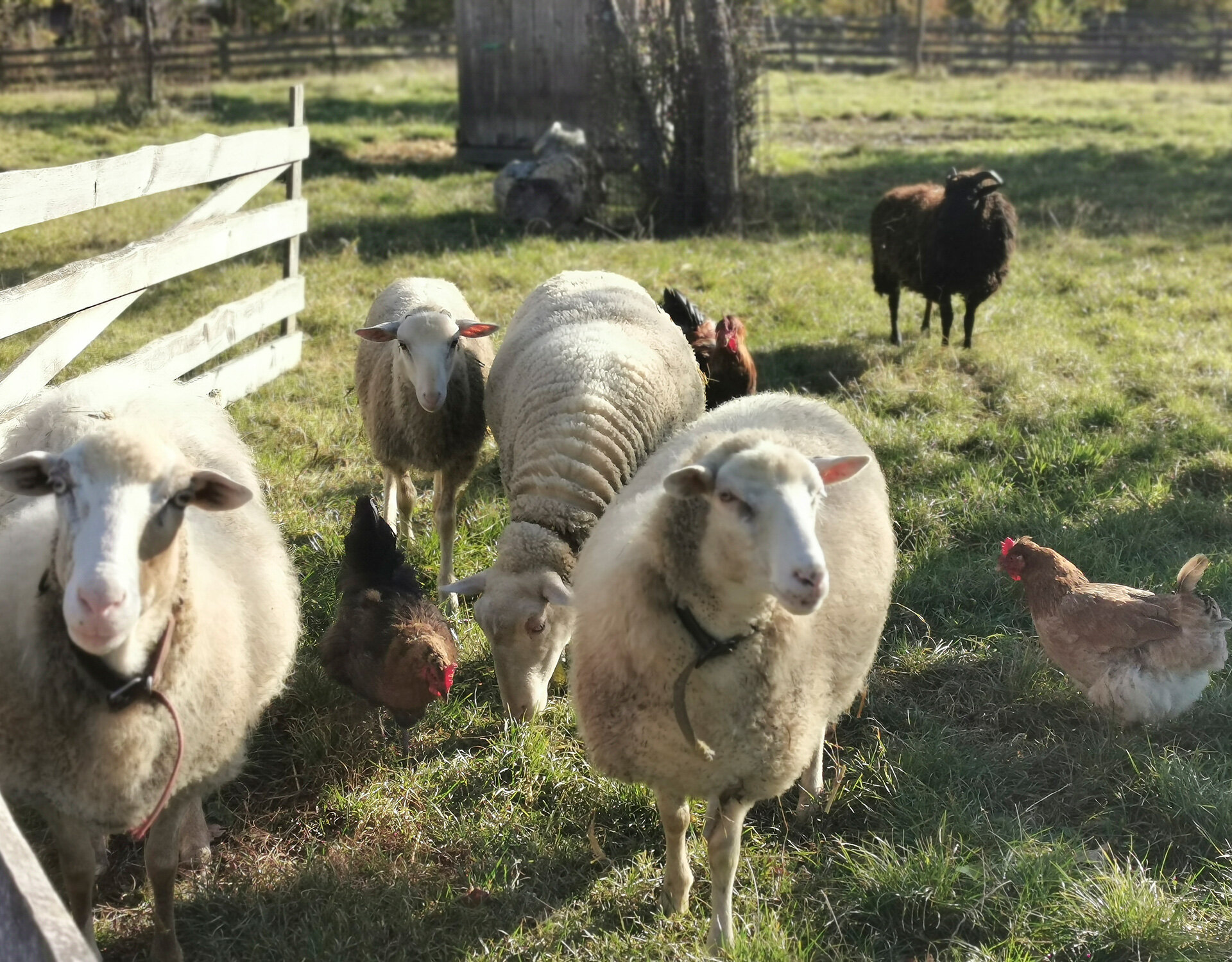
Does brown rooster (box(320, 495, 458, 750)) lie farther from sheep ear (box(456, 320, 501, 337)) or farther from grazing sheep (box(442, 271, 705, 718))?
sheep ear (box(456, 320, 501, 337))

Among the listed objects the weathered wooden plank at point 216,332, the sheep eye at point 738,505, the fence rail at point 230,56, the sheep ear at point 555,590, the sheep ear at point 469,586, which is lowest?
the sheep ear at point 469,586

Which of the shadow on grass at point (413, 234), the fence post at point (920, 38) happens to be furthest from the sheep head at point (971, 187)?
the fence post at point (920, 38)

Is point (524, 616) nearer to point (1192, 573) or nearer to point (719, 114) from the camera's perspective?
point (1192, 573)

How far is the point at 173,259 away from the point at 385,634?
3.00 m

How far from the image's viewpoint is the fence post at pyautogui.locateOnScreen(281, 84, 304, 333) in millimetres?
7102

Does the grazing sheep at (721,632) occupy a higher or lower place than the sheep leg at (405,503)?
higher

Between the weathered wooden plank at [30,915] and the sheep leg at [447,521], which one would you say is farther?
the sheep leg at [447,521]

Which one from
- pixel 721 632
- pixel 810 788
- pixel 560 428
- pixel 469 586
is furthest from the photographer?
pixel 560 428

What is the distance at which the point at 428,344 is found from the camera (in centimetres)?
446

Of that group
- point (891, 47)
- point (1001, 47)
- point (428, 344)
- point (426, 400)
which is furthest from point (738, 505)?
point (1001, 47)

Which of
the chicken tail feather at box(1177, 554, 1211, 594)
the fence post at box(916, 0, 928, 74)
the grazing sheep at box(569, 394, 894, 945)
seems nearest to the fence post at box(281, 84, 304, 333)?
the grazing sheep at box(569, 394, 894, 945)

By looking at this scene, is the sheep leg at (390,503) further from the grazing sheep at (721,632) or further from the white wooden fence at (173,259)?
the grazing sheep at (721,632)

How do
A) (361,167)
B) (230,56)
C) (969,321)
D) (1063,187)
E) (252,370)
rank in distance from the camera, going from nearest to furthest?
(252,370)
(969,321)
(1063,187)
(361,167)
(230,56)

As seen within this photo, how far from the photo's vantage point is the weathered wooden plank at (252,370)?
582 cm
